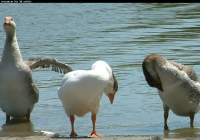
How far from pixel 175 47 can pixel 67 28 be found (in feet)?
23.3

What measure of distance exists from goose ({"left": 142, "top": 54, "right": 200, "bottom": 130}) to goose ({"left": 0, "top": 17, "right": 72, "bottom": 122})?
90.5 inches

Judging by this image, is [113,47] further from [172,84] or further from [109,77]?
[109,77]

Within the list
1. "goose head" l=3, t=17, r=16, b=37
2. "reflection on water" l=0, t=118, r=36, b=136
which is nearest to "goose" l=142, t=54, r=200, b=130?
"reflection on water" l=0, t=118, r=36, b=136

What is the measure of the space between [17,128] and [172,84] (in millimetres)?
2947

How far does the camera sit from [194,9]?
3183 cm

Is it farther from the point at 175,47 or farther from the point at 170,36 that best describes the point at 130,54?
the point at 170,36

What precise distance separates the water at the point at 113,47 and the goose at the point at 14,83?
32 centimetres

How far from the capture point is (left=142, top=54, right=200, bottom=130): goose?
10.1 metres

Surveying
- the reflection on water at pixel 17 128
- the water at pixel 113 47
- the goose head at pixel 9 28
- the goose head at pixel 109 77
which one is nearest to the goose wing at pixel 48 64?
the water at pixel 113 47

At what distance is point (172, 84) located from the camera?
10.2 metres

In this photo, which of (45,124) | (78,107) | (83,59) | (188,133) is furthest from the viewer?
(83,59)

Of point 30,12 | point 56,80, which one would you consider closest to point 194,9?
point 30,12

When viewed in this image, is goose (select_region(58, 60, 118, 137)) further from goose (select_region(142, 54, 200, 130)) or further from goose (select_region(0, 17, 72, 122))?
goose (select_region(0, 17, 72, 122))

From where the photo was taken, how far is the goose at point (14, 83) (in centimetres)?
1089
